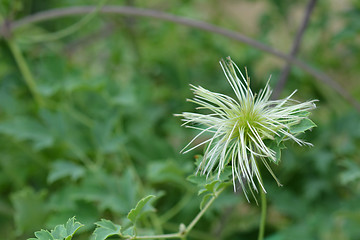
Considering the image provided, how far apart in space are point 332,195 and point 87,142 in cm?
52

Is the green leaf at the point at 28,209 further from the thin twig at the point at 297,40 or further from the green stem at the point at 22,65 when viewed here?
the thin twig at the point at 297,40

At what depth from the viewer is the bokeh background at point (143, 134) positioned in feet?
2.56

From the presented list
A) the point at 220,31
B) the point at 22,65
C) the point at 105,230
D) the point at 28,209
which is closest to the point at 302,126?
the point at 105,230

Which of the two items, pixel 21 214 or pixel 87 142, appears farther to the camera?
pixel 87 142

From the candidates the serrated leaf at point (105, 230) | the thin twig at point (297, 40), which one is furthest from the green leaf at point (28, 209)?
the thin twig at point (297, 40)

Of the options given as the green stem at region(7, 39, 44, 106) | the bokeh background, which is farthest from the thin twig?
the green stem at region(7, 39, 44, 106)

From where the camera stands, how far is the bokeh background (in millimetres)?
781

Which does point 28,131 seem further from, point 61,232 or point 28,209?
point 61,232

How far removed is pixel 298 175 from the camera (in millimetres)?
1000

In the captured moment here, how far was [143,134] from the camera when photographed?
0.95 metres

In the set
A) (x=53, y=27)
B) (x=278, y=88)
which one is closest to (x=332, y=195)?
(x=278, y=88)

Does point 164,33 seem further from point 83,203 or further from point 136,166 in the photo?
point 83,203

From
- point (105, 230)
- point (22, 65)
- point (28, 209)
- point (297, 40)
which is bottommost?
point (105, 230)

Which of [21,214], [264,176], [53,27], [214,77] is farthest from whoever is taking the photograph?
[53,27]
